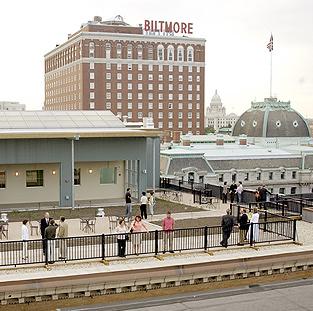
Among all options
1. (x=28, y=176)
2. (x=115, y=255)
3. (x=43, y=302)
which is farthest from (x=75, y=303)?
(x=28, y=176)

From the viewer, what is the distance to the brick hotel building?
129000 millimetres

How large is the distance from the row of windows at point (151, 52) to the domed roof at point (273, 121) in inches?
1337

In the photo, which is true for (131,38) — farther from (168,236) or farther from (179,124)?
(168,236)

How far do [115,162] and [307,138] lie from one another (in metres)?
66.7

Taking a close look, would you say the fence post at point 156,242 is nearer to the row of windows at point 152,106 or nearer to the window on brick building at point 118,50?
the row of windows at point 152,106

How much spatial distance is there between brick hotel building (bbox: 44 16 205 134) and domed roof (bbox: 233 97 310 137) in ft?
96.2

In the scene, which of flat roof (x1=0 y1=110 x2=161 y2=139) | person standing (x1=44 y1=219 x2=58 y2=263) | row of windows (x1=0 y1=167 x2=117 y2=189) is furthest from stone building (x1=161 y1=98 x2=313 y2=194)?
person standing (x1=44 y1=219 x2=58 y2=263)

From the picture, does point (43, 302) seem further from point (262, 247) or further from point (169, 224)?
point (262, 247)

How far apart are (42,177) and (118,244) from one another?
55.3 feet

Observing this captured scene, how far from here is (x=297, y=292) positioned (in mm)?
22547

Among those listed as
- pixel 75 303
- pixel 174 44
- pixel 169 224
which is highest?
pixel 174 44

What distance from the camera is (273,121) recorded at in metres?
102

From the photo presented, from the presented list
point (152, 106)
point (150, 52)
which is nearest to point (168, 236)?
point (150, 52)

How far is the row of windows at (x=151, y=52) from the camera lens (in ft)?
424
